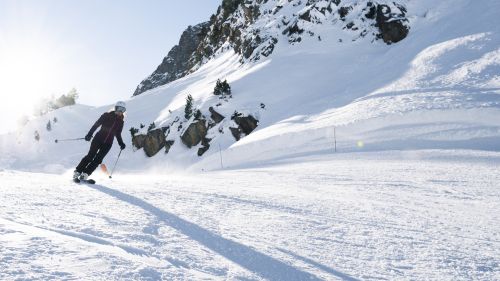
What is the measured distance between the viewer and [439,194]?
748cm

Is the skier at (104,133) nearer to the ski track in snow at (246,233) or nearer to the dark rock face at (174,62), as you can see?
the ski track in snow at (246,233)

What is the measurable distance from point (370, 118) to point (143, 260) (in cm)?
1477

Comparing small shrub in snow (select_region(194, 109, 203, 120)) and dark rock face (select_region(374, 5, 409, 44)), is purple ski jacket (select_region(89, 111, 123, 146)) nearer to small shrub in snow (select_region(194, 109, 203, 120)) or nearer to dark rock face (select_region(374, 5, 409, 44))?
small shrub in snow (select_region(194, 109, 203, 120))

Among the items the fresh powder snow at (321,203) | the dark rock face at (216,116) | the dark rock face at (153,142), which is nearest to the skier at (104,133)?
the fresh powder snow at (321,203)

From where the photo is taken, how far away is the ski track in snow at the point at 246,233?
10.5ft

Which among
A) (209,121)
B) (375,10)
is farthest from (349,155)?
(375,10)

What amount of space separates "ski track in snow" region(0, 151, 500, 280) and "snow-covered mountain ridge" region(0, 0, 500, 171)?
359 inches

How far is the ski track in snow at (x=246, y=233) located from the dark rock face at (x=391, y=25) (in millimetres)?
30091

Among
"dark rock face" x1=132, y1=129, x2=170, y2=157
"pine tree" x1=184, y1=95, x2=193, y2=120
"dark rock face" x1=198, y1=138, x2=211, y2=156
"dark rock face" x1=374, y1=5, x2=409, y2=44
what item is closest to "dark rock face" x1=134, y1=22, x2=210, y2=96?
"dark rock face" x1=132, y1=129, x2=170, y2=157

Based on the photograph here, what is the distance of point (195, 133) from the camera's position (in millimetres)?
31375

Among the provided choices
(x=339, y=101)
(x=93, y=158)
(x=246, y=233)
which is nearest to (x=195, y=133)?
(x=339, y=101)

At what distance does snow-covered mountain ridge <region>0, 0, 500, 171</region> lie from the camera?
16.3 meters

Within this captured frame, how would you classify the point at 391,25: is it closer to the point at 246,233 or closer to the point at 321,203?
the point at 321,203

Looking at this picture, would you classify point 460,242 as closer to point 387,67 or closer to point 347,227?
point 347,227
